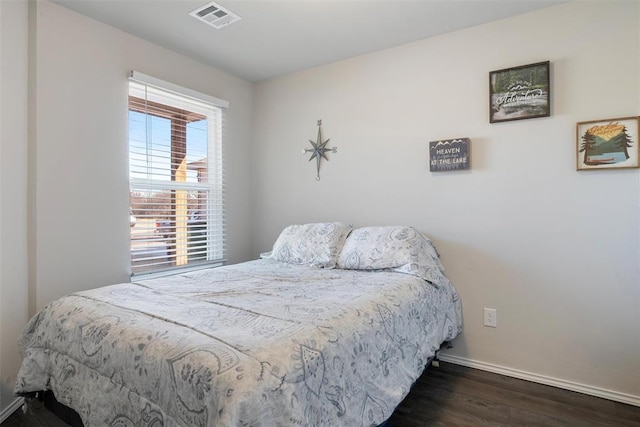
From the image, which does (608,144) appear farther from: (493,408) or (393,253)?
(493,408)

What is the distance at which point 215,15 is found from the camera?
2.26 m

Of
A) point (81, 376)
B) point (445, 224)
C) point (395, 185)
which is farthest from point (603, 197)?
point (81, 376)

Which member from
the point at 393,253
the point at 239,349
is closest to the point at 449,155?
the point at 393,253

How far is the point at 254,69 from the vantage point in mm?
3191

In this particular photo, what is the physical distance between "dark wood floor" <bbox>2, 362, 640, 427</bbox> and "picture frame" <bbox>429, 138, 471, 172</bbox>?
1449 millimetres

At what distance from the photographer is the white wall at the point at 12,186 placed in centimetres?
187

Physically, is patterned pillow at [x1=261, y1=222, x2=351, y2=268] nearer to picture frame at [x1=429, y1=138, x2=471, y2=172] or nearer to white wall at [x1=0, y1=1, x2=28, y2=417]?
picture frame at [x1=429, y1=138, x2=471, y2=172]

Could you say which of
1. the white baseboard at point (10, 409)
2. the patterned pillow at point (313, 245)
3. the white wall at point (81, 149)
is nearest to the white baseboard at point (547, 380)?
the patterned pillow at point (313, 245)

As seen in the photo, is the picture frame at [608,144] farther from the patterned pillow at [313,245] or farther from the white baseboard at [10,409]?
the white baseboard at [10,409]

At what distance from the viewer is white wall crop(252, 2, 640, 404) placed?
201 cm

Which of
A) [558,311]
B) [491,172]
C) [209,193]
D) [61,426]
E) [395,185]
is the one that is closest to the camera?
[61,426]

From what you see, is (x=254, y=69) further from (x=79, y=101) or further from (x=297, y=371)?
(x=297, y=371)

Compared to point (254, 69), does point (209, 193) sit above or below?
below

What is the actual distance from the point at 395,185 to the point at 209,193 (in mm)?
1676
